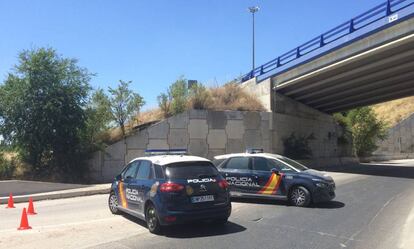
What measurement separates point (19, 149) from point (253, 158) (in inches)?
496

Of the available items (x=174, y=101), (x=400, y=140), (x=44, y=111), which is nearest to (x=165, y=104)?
(x=174, y=101)

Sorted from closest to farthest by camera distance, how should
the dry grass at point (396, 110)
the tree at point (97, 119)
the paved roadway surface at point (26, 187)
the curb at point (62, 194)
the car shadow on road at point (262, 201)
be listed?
the car shadow on road at point (262, 201) → the curb at point (62, 194) → the paved roadway surface at point (26, 187) → the tree at point (97, 119) → the dry grass at point (396, 110)

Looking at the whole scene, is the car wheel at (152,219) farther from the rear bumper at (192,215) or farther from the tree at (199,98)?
the tree at (199,98)

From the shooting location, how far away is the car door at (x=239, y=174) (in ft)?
46.9

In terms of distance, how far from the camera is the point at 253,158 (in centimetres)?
1458

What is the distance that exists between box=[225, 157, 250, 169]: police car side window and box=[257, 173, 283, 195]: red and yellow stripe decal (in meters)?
0.96

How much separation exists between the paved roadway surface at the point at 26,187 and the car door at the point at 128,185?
857cm

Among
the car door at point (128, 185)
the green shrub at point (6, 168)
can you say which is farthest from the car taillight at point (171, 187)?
the green shrub at point (6, 168)

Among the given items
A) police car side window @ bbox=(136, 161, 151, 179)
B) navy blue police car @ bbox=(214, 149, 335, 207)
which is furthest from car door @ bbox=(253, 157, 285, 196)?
police car side window @ bbox=(136, 161, 151, 179)

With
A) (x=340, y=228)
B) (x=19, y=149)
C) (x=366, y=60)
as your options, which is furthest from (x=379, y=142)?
(x=340, y=228)

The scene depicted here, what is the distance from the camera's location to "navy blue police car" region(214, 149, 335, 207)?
13164 millimetres

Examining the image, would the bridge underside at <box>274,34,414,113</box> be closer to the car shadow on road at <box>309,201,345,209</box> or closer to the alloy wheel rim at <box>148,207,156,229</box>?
the car shadow on road at <box>309,201,345,209</box>

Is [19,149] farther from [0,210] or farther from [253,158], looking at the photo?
[253,158]

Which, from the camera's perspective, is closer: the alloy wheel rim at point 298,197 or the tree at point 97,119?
the alloy wheel rim at point 298,197
